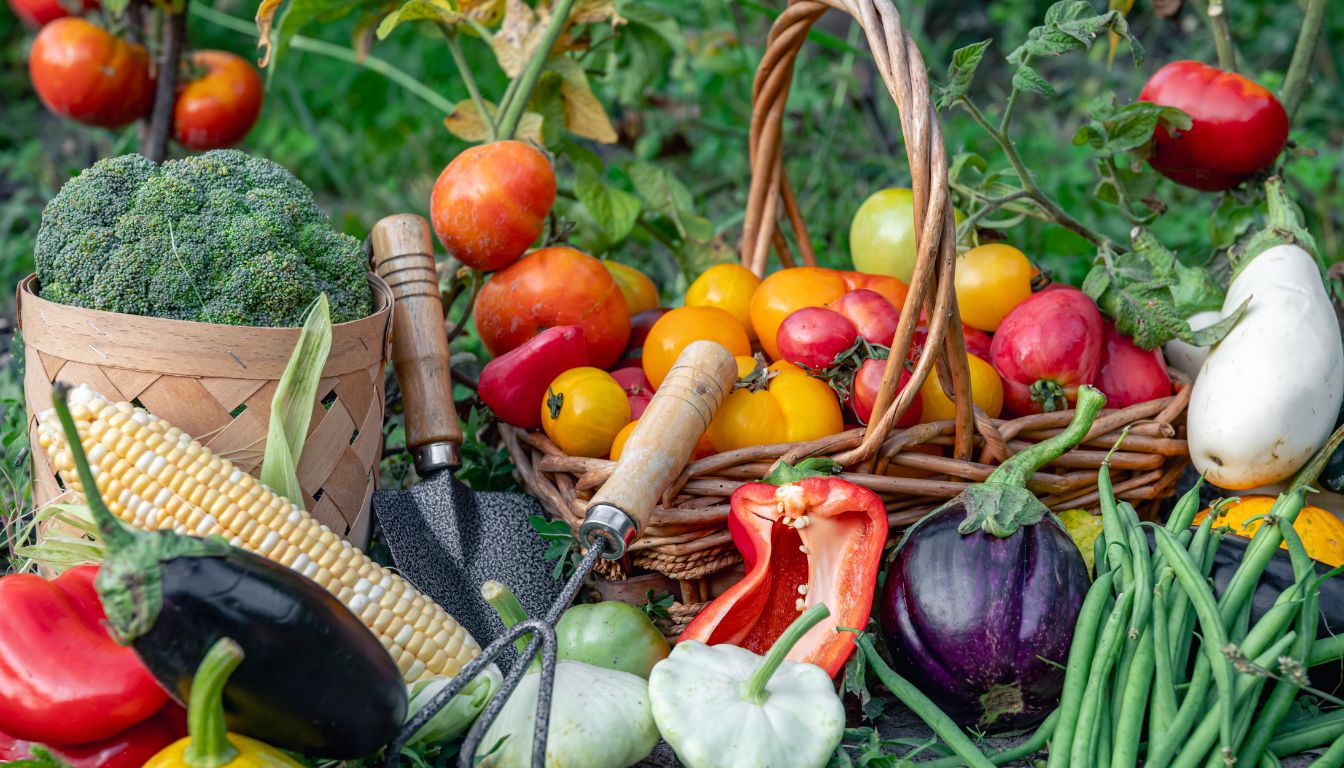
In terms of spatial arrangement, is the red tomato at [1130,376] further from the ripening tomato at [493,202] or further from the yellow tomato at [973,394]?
the ripening tomato at [493,202]

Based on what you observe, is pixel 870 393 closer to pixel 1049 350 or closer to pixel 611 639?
pixel 1049 350

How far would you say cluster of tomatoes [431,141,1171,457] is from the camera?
1630mm

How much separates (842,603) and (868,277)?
72 centimetres

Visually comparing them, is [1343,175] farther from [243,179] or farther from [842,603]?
[243,179]

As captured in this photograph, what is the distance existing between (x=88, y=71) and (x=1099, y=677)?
2.92 m

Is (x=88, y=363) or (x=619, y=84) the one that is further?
(x=619, y=84)

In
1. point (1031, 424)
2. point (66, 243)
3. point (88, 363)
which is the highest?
point (66, 243)

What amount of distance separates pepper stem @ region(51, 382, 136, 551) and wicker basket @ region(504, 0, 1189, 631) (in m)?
0.67

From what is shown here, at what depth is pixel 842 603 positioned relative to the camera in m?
1.41

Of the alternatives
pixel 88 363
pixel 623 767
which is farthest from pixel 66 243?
pixel 623 767

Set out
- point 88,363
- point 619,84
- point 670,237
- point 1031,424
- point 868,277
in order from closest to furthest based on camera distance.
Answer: point 88,363 < point 1031,424 < point 868,277 < point 670,237 < point 619,84

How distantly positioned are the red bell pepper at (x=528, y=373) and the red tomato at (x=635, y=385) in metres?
0.12

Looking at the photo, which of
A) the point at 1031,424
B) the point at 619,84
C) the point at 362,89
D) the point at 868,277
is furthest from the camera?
the point at 362,89

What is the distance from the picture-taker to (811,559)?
1436 millimetres
